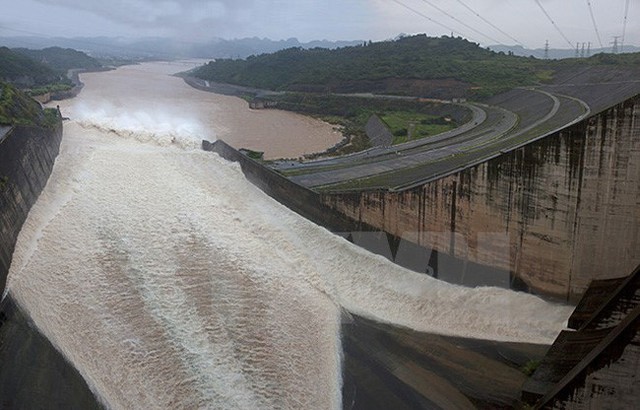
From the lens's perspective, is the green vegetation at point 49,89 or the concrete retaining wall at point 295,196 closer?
the concrete retaining wall at point 295,196

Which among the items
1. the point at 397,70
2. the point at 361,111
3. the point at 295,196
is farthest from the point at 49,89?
the point at 295,196

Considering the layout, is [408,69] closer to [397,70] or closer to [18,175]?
[397,70]

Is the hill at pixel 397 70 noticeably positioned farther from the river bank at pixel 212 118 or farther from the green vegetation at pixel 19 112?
the green vegetation at pixel 19 112

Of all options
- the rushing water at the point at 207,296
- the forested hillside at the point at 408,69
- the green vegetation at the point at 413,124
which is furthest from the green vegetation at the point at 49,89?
the rushing water at the point at 207,296

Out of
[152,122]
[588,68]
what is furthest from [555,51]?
[152,122]

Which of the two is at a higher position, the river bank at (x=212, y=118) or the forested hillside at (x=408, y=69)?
the forested hillside at (x=408, y=69)

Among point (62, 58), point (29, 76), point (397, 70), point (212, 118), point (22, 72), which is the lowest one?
point (212, 118)

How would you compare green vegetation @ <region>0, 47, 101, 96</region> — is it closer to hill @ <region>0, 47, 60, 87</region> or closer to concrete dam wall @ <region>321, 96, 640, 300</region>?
hill @ <region>0, 47, 60, 87</region>

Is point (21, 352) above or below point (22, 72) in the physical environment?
below
